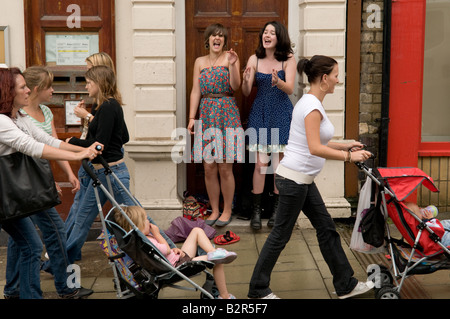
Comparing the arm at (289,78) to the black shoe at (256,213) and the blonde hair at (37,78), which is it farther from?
the blonde hair at (37,78)

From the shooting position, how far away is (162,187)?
23.2 ft

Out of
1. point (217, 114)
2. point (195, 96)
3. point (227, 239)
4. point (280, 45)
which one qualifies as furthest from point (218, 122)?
point (227, 239)

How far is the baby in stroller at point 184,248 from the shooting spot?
4.61m


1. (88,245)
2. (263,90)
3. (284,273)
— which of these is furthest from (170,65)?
(284,273)

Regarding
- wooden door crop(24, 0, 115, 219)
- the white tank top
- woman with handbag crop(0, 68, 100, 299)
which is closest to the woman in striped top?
woman with handbag crop(0, 68, 100, 299)

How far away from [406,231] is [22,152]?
285 cm

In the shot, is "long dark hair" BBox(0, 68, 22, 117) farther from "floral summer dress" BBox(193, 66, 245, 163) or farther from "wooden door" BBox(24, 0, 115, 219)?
"floral summer dress" BBox(193, 66, 245, 163)

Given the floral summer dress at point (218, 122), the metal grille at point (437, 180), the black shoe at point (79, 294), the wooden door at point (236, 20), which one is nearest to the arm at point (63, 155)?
the black shoe at point (79, 294)

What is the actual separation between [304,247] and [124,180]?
206cm

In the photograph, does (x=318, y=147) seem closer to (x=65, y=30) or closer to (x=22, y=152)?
(x=22, y=152)

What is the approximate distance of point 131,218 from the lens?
4.65 metres

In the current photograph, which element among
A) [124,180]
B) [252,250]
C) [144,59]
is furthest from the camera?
[144,59]

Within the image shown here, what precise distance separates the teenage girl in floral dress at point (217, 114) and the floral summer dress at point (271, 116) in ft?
0.76

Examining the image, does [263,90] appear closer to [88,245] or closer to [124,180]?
[124,180]
